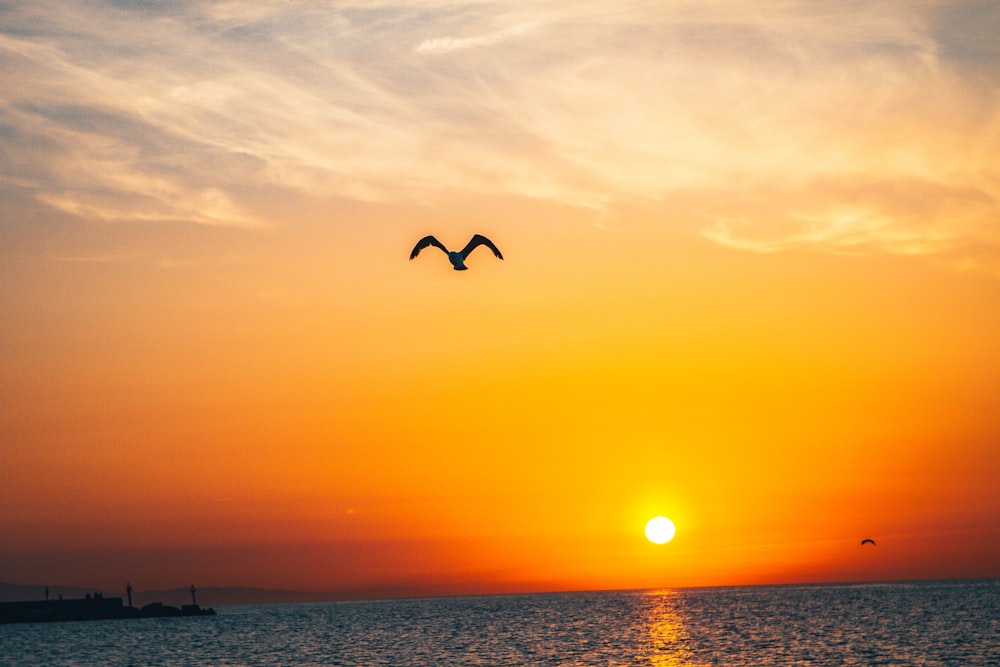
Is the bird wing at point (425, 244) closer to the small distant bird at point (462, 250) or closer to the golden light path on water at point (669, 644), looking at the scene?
the small distant bird at point (462, 250)

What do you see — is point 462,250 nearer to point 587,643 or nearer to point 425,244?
point 425,244

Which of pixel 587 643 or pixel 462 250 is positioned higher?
pixel 462 250

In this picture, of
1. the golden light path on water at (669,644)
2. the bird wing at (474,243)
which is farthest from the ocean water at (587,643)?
the bird wing at (474,243)

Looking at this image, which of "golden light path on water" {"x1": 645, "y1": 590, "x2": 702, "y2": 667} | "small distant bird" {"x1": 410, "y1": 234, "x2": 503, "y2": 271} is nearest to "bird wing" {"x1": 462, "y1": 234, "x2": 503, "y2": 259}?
"small distant bird" {"x1": 410, "y1": 234, "x2": 503, "y2": 271}

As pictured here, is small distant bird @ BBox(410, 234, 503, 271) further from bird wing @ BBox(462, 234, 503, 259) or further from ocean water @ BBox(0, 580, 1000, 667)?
ocean water @ BBox(0, 580, 1000, 667)

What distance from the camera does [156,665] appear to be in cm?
10031

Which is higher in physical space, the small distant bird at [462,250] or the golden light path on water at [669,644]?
the small distant bird at [462,250]

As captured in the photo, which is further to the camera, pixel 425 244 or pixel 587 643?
pixel 587 643

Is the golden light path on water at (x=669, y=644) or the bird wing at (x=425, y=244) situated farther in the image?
the golden light path on water at (x=669, y=644)

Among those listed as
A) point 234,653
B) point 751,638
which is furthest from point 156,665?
point 751,638

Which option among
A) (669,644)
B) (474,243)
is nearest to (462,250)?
(474,243)

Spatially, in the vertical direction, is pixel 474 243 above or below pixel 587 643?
above

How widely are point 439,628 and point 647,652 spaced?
6701 cm

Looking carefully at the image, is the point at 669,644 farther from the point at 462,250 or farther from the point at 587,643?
the point at 462,250
